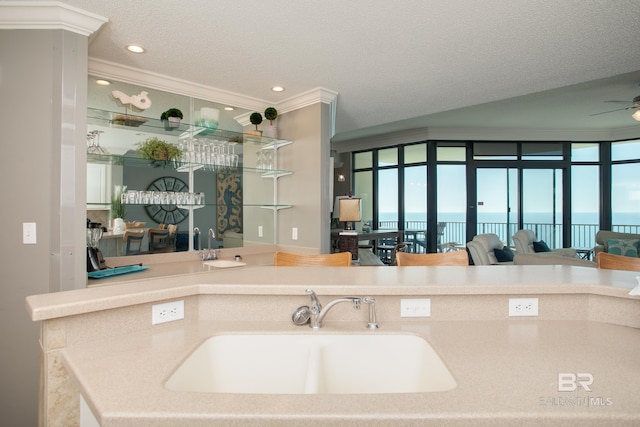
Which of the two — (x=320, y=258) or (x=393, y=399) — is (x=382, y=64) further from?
(x=393, y=399)

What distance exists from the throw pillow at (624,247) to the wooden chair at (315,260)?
5.30 m

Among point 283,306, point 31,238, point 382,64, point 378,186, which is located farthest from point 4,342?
point 378,186

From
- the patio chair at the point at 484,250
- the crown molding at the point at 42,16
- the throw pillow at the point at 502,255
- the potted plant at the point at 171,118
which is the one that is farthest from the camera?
the throw pillow at the point at 502,255

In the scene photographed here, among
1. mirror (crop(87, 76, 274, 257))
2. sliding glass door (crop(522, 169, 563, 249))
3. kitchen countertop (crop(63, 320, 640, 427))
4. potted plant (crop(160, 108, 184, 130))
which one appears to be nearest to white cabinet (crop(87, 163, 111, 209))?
mirror (crop(87, 76, 274, 257))

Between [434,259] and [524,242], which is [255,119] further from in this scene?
[524,242]

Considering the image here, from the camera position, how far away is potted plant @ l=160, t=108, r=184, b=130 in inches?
117

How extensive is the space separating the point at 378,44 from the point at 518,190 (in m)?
6.35

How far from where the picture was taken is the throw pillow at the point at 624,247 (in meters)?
5.46

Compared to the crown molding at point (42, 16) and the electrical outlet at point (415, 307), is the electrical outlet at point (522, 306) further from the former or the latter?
the crown molding at point (42, 16)

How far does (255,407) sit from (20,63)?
235 cm

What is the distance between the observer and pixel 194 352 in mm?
1131

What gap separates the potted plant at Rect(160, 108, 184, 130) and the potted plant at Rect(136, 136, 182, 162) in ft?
0.46

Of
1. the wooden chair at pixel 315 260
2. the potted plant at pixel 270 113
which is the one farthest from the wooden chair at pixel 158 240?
the potted plant at pixel 270 113

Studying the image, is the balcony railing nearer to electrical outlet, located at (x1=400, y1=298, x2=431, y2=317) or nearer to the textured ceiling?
the textured ceiling
